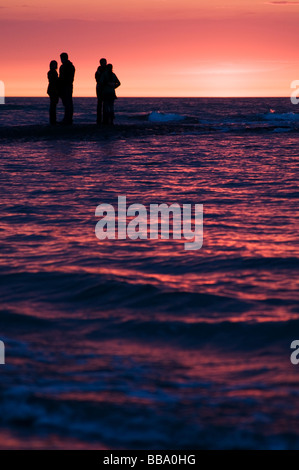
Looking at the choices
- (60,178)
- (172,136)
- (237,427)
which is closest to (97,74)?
(172,136)

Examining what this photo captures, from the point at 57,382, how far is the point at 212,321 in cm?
107

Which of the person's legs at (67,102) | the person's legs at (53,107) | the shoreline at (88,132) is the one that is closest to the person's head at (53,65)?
the person's legs at (67,102)

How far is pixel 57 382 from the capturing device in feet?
9.87

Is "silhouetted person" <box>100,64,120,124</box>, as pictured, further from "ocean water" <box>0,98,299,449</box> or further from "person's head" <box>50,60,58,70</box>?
"ocean water" <box>0,98,299,449</box>

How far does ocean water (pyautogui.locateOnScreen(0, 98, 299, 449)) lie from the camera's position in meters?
2.68

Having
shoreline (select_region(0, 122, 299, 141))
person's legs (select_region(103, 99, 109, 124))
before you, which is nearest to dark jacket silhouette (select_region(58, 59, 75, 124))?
shoreline (select_region(0, 122, 299, 141))

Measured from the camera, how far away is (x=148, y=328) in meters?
3.65

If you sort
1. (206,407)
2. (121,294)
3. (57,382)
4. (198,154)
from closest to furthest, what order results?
1. (206,407)
2. (57,382)
3. (121,294)
4. (198,154)

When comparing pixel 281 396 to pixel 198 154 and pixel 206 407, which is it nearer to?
pixel 206 407

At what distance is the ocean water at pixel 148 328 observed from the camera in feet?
8.79

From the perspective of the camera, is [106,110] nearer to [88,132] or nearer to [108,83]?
[108,83]

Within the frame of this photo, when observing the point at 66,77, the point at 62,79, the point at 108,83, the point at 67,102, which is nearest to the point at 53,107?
the point at 67,102

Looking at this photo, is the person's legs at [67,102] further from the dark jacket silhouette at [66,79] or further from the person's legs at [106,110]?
the person's legs at [106,110]

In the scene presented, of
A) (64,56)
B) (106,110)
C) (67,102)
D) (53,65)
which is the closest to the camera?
(64,56)
